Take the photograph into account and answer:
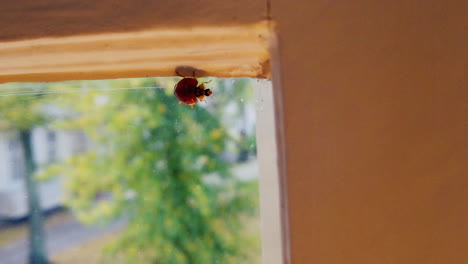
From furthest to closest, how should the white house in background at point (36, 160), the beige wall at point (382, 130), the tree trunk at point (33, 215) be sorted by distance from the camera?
1. the white house in background at point (36, 160)
2. the tree trunk at point (33, 215)
3. the beige wall at point (382, 130)

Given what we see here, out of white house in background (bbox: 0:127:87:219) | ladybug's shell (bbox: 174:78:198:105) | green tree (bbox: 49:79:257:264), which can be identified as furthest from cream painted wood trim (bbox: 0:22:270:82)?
green tree (bbox: 49:79:257:264)

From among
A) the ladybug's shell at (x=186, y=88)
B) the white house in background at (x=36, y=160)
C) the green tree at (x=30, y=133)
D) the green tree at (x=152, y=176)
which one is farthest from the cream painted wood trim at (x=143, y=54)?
the green tree at (x=152, y=176)

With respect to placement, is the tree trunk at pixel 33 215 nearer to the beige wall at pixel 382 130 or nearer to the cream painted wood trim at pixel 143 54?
the cream painted wood trim at pixel 143 54

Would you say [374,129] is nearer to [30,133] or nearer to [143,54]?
[143,54]

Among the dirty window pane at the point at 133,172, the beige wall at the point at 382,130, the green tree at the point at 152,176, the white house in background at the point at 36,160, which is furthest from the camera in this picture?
the green tree at the point at 152,176

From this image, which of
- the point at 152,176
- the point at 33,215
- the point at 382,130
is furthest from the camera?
the point at 152,176

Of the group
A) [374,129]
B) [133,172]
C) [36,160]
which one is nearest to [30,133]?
[36,160]

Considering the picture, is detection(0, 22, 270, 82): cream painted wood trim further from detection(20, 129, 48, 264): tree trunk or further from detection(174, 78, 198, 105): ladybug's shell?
detection(20, 129, 48, 264): tree trunk
